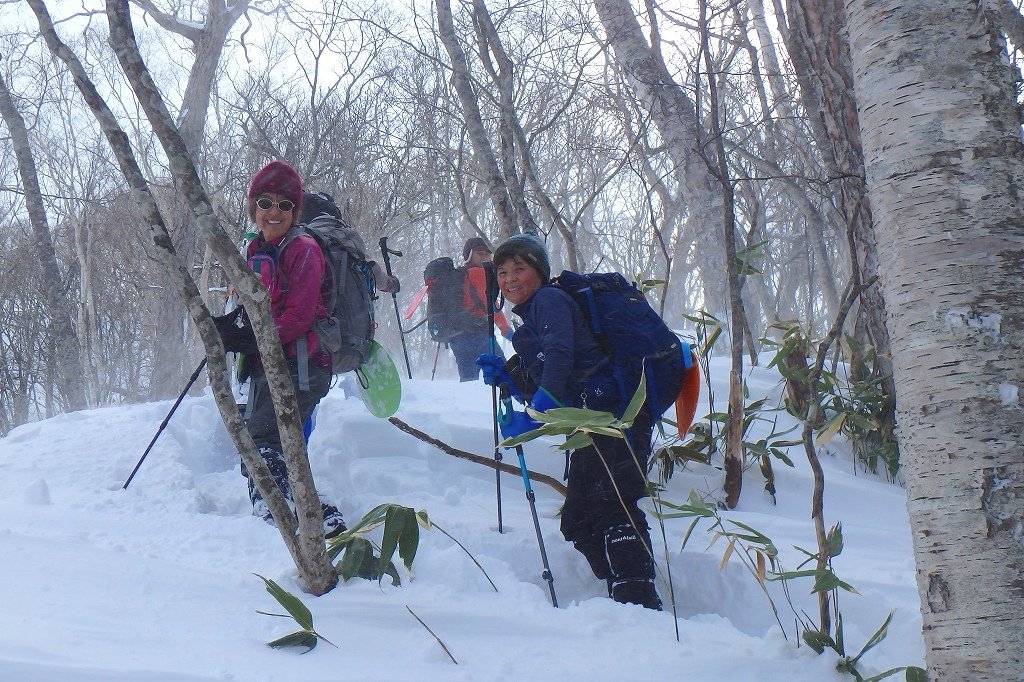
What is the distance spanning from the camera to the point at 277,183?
358 centimetres

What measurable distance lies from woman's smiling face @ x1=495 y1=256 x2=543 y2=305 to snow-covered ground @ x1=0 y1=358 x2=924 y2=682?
3.52ft

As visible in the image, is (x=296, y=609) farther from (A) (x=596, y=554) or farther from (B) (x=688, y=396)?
(B) (x=688, y=396)

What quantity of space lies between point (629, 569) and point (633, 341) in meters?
0.92

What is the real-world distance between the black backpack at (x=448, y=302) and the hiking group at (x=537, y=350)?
404cm

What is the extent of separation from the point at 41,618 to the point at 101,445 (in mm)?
2469

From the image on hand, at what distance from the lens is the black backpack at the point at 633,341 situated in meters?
3.21

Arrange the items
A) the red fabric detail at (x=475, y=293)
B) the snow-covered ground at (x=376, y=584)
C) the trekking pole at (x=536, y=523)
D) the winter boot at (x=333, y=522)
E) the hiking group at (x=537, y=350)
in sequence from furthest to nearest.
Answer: the red fabric detail at (x=475, y=293)
the winter boot at (x=333, y=522)
the hiking group at (x=537, y=350)
the trekking pole at (x=536, y=523)
the snow-covered ground at (x=376, y=584)

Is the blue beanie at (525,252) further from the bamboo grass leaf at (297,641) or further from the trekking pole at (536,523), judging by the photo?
the bamboo grass leaf at (297,641)

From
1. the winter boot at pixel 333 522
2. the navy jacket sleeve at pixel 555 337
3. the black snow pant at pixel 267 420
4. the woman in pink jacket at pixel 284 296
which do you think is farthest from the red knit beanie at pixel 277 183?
the winter boot at pixel 333 522

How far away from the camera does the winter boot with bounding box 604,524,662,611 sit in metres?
2.99

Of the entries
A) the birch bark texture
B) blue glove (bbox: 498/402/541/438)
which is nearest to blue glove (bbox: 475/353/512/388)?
blue glove (bbox: 498/402/541/438)

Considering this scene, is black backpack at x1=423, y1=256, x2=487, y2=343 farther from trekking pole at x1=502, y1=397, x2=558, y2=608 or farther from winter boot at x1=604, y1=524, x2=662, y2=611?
winter boot at x1=604, y1=524, x2=662, y2=611

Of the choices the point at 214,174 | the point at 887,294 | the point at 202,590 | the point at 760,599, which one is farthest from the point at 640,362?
the point at 214,174

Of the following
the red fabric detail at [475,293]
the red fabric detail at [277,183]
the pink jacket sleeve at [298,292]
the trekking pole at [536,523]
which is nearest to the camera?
the trekking pole at [536,523]
